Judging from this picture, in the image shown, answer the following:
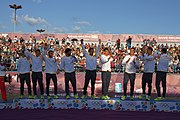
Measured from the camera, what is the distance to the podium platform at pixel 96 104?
9.19 meters

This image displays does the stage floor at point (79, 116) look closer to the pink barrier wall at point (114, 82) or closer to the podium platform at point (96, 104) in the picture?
the podium platform at point (96, 104)

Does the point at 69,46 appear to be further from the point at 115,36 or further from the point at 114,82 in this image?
the point at 114,82

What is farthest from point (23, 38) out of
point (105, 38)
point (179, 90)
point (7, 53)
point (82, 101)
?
point (82, 101)

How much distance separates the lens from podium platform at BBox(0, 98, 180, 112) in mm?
9188

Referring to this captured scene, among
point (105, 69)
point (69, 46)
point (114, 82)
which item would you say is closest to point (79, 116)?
point (105, 69)

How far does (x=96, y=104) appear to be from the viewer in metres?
9.56

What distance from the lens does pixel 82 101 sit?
960 cm

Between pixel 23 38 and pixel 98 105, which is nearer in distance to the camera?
pixel 98 105

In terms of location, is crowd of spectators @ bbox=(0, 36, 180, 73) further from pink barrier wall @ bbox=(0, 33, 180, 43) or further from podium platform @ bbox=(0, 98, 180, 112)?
podium platform @ bbox=(0, 98, 180, 112)

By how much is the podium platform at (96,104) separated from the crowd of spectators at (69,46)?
9099 millimetres

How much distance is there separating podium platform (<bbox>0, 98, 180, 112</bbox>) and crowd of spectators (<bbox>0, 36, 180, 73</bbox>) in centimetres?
910

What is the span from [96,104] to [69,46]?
1514cm

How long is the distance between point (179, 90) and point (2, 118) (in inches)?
433

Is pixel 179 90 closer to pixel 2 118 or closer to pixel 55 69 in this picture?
pixel 55 69
